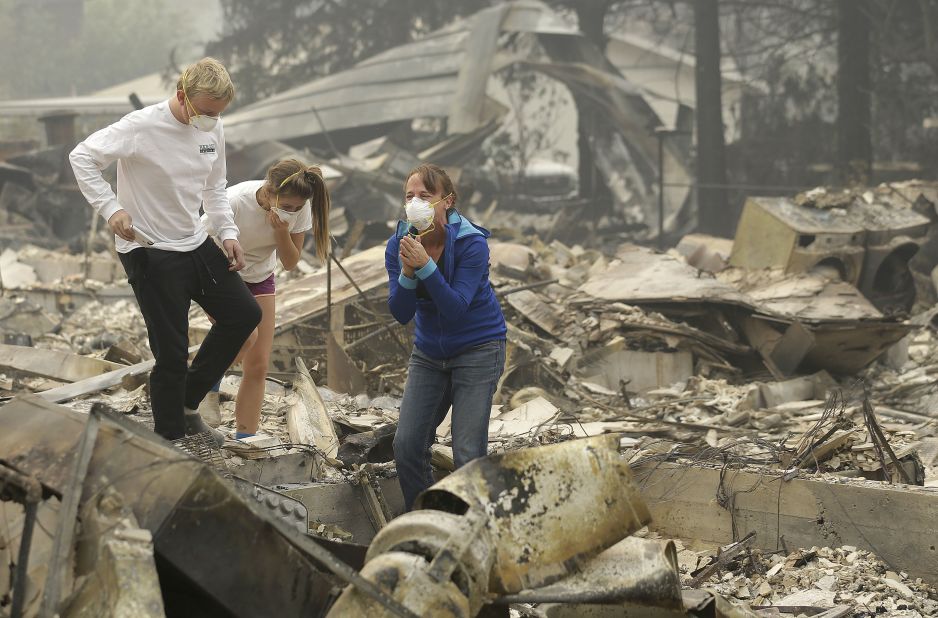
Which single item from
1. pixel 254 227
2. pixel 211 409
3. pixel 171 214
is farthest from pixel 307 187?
pixel 211 409

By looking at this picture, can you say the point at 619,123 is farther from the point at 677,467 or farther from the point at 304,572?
the point at 304,572

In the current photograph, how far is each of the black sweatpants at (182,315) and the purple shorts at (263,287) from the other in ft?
1.88

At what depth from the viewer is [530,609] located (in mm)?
3807

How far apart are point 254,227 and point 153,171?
85 cm

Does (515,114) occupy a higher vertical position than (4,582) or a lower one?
higher

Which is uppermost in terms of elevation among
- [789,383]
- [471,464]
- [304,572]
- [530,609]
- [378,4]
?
[378,4]

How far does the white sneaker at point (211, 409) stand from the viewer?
6.34 m

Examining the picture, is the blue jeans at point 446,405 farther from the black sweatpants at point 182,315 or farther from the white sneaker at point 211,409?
the white sneaker at point 211,409

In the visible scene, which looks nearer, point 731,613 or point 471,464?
point 471,464

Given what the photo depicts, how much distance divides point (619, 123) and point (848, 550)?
1668 cm

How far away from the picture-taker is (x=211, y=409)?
6398 millimetres

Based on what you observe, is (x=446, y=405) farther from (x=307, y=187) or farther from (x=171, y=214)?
(x=171, y=214)

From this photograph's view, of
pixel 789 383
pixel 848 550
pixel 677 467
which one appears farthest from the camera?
pixel 789 383

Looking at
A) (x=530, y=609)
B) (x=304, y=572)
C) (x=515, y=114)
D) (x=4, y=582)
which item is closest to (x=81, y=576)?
(x=4, y=582)
